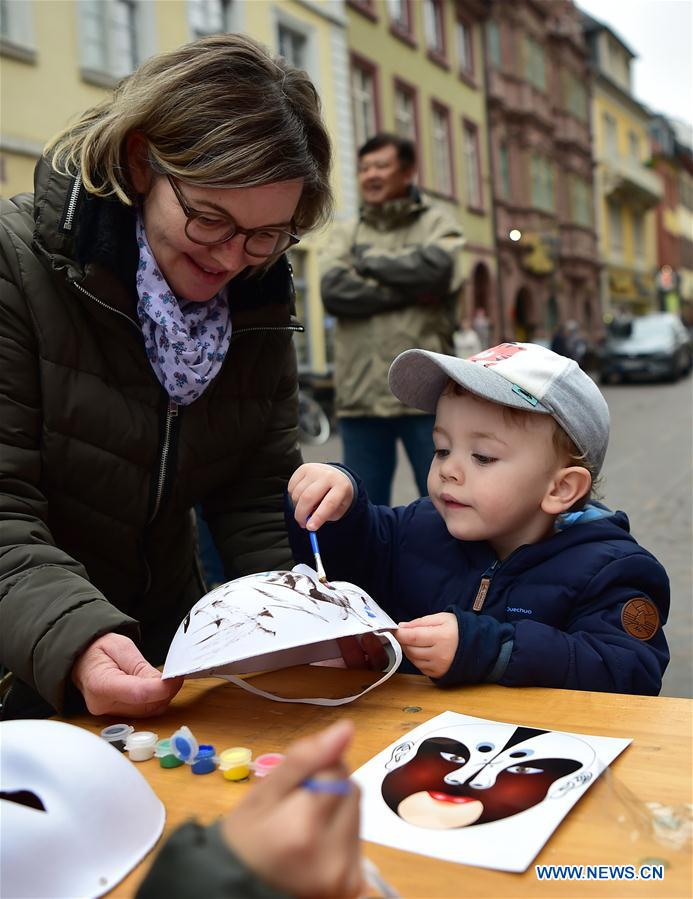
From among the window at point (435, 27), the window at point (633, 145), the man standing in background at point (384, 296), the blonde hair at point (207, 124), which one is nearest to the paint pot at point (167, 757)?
the blonde hair at point (207, 124)

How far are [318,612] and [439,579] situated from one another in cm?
57

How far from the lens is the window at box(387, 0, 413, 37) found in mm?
16734

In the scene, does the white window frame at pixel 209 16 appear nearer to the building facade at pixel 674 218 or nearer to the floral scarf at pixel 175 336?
the floral scarf at pixel 175 336

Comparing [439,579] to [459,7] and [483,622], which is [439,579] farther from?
[459,7]

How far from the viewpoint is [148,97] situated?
1.52 metres

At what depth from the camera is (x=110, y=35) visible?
10258mm

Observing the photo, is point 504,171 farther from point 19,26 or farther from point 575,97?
point 19,26

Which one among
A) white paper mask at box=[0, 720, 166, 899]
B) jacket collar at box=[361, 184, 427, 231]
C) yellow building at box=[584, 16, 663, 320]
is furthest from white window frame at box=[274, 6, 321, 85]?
yellow building at box=[584, 16, 663, 320]

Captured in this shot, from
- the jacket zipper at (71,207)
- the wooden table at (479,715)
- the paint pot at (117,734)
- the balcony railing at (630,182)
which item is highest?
the balcony railing at (630,182)

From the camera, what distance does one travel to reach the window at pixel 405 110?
17391 mm

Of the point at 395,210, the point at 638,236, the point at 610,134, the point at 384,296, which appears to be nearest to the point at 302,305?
the point at 395,210

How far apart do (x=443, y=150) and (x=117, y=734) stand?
19514 millimetres

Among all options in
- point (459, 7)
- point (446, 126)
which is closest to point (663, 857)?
point (446, 126)

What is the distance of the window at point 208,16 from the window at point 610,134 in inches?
904
